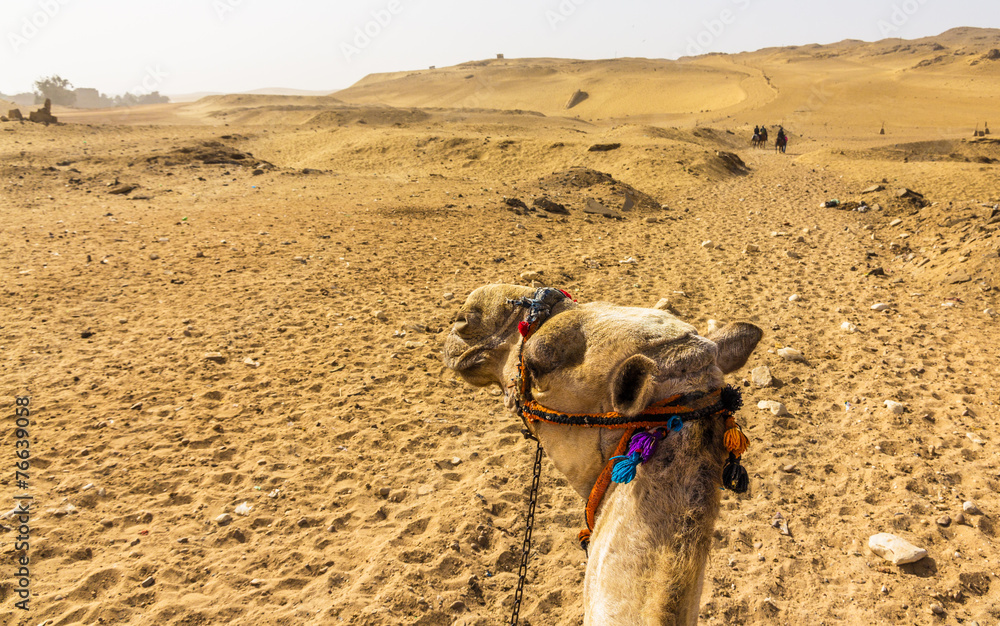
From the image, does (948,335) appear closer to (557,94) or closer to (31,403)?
(31,403)

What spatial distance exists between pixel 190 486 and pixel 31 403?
2197 mm

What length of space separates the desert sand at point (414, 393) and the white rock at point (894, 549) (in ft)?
0.22

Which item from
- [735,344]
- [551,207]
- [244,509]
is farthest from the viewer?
[551,207]

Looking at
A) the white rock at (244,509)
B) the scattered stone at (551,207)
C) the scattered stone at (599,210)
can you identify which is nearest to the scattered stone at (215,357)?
the white rock at (244,509)

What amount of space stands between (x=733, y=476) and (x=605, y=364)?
43 cm

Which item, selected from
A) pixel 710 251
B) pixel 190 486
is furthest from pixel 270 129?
pixel 190 486

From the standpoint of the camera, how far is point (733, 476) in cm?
142

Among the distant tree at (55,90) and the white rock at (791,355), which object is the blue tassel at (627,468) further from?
the distant tree at (55,90)

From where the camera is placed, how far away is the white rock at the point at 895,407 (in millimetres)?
5126


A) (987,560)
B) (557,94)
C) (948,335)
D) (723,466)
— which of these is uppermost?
(557,94)

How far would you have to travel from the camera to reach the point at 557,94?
5162 cm

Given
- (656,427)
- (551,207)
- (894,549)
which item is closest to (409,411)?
(894,549)

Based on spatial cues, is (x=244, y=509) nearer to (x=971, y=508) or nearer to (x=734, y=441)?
(x=734, y=441)

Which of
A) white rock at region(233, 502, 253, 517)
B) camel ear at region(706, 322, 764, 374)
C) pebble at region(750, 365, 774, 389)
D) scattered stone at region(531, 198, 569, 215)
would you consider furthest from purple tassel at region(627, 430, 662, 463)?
scattered stone at region(531, 198, 569, 215)
